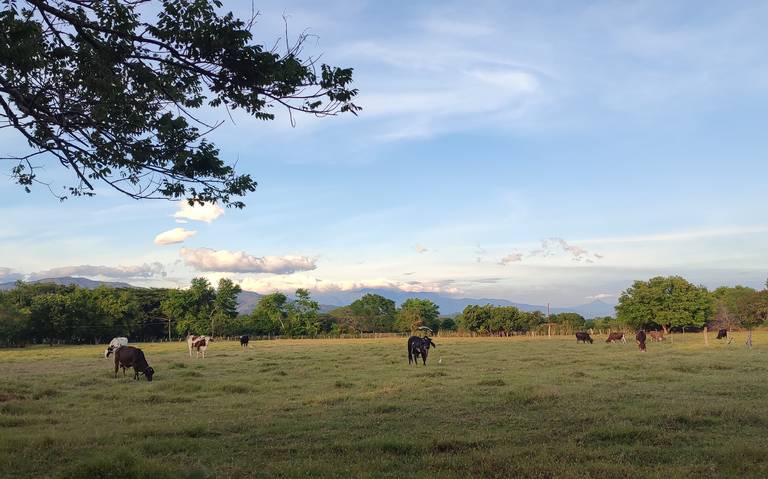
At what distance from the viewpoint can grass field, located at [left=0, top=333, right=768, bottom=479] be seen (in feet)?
24.6

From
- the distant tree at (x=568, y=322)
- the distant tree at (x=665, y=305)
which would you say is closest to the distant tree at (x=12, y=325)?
the distant tree at (x=568, y=322)

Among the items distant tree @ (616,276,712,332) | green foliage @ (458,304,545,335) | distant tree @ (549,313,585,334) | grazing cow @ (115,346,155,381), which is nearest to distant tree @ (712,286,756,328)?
distant tree @ (616,276,712,332)

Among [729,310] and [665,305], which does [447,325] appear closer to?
[665,305]

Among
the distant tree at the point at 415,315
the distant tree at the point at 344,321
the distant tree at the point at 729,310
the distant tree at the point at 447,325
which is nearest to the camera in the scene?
the distant tree at the point at 729,310

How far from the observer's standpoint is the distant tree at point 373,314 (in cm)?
10450

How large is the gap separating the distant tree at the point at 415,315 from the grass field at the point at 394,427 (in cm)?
8058

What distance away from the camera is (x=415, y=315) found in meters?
100

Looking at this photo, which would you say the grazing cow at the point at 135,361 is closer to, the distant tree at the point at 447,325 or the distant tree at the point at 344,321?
the distant tree at the point at 344,321

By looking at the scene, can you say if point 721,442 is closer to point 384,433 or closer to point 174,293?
point 384,433

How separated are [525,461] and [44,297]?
266ft

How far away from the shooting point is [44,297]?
72438 millimetres

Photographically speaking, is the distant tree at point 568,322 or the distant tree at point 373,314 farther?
the distant tree at point 373,314

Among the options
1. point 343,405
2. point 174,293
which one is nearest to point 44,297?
point 174,293

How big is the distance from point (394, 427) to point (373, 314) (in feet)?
321
